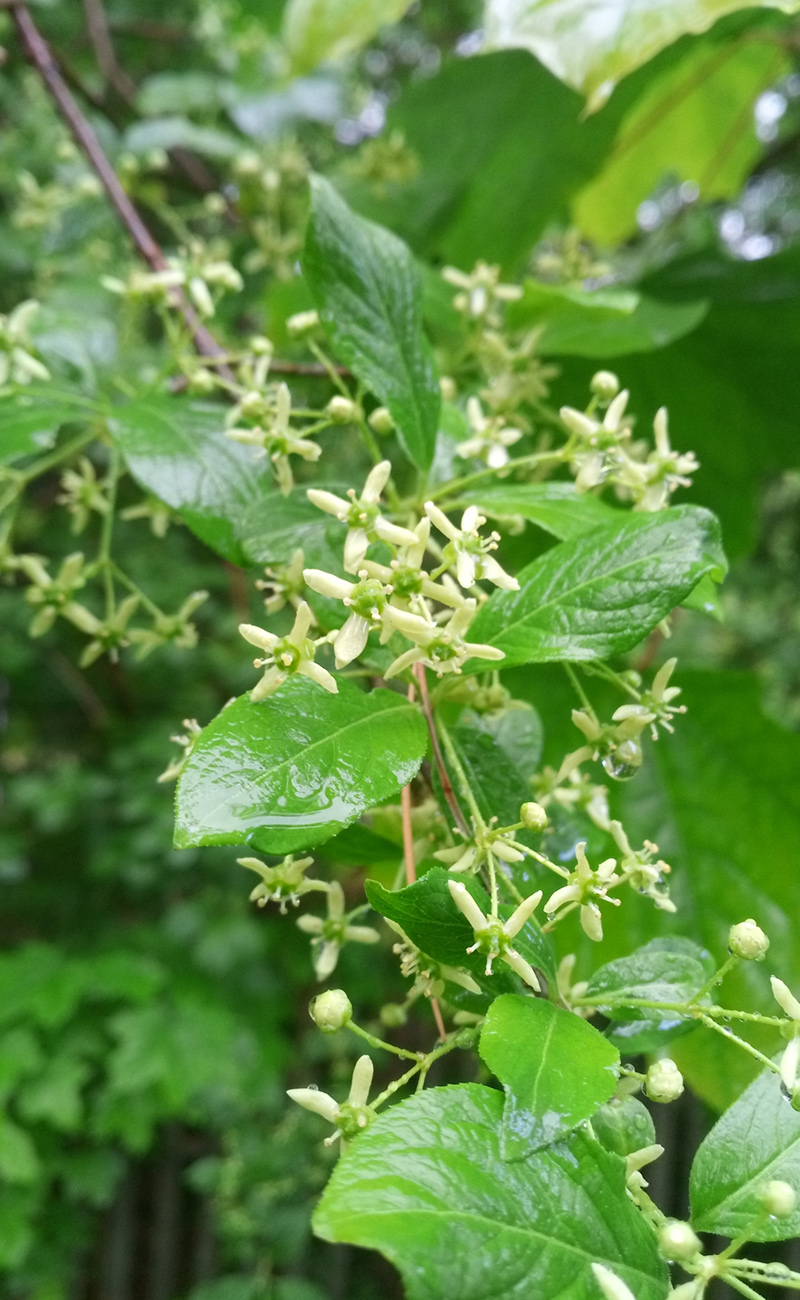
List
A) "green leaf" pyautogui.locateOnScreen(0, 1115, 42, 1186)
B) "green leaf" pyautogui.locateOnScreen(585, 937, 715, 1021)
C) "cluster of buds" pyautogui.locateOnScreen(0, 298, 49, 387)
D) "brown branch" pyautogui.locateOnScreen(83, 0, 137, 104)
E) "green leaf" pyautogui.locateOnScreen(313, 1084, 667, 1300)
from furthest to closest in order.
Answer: "green leaf" pyautogui.locateOnScreen(0, 1115, 42, 1186) → "brown branch" pyautogui.locateOnScreen(83, 0, 137, 104) → "cluster of buds" pyautogui.locateOnScreen(0, 298, 49, 387) → "green leaf" pyautogui.locateOnScreen(585, 937, 715, 1021) → "green leaf" pyautogui.locateOnScreen(313, 1084, 667, 1300)

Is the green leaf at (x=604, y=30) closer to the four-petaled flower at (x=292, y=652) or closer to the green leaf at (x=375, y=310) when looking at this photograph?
the green leaf at (x=375, y=310)

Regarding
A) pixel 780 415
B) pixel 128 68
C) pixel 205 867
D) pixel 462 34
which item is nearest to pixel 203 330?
pixel 780 415

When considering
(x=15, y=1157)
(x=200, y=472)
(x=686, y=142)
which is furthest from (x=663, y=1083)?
(x=15, y=1157)

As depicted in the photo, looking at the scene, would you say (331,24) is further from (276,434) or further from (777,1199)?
(777,1199)

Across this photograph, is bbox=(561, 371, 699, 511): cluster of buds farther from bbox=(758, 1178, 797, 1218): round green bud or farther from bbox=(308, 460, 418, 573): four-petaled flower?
bbox=(758, 1178, 797, 1218): round green bud

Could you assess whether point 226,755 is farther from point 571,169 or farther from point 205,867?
point 205,867

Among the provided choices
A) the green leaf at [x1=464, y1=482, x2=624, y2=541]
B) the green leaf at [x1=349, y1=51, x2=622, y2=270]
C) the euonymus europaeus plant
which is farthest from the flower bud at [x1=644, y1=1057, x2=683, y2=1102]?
the green leaf at [x1=349, y1=51, x2=622, y2=270]
